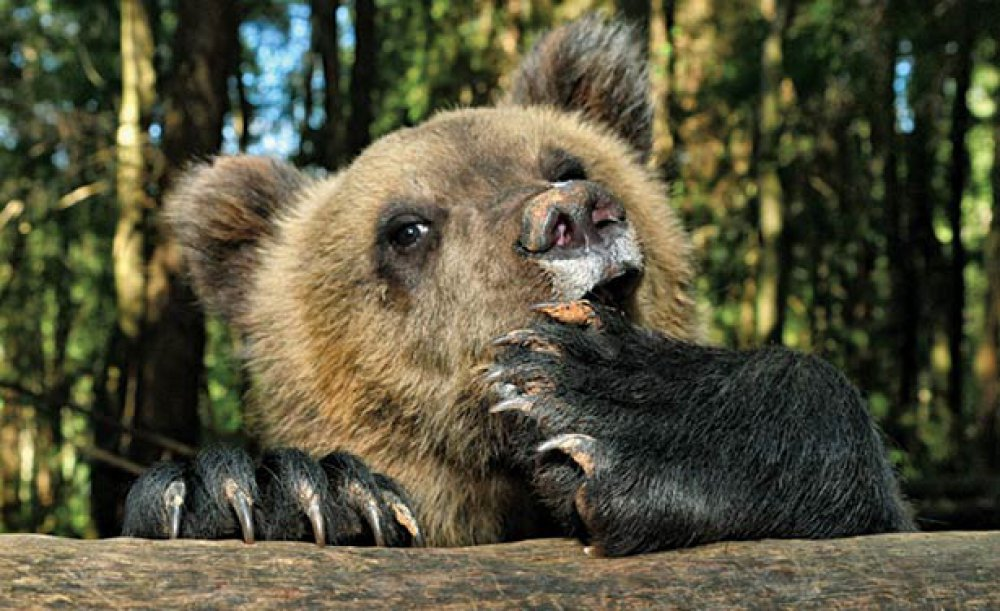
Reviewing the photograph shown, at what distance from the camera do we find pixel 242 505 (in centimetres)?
327

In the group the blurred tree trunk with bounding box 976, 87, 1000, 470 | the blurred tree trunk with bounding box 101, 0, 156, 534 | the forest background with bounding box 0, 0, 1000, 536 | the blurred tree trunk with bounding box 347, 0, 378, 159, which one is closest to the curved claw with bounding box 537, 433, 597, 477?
the forest background with bounding box 0, 0, 1000, 536

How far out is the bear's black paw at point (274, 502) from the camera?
11.1 ft

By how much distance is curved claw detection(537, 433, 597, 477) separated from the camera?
3.24m

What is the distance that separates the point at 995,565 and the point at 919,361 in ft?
61.6

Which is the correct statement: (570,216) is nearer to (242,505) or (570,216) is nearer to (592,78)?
(242,505)

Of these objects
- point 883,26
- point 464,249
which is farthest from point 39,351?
point 464,249

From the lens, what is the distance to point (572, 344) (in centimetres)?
347

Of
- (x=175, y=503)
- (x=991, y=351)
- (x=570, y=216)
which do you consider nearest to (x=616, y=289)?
(x=570, y=216)

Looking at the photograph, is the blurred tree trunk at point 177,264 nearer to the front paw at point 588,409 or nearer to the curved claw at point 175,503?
the curved claw at point 175,503

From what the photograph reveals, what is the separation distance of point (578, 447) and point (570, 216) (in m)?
0.78

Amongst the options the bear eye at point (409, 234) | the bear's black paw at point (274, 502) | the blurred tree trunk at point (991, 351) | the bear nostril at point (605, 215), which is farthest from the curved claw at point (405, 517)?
the blurred tree trunk at point (991, 351)

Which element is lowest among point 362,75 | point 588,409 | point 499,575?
point 499,575

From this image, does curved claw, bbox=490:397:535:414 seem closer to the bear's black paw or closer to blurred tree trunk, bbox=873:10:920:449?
the bear's black paw

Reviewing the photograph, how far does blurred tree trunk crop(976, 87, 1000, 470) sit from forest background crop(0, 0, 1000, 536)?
0.03 metres
